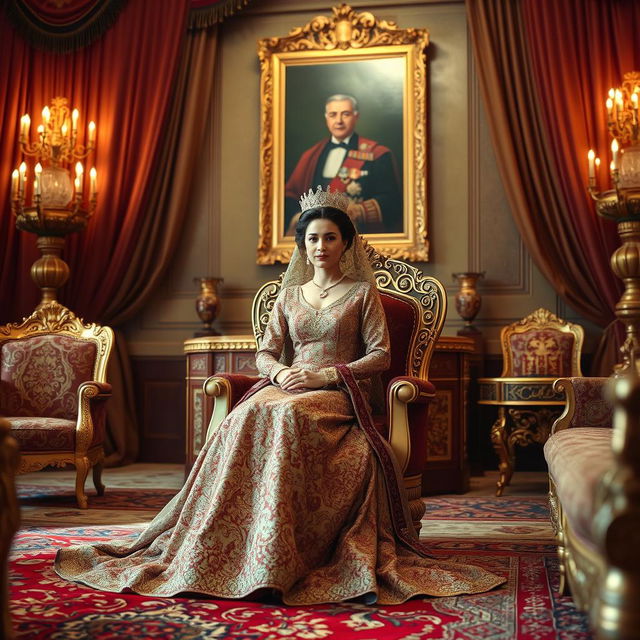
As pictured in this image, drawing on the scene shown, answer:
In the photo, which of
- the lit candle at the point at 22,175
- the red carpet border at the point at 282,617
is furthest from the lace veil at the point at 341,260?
the lit candle at the point at 22,175

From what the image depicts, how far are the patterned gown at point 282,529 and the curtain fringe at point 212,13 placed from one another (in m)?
4.31

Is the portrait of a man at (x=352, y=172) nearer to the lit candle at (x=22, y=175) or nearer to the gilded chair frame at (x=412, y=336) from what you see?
the lit candle at (x=22, y=175)

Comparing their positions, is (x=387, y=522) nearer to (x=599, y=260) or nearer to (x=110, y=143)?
(x=599, y=260)

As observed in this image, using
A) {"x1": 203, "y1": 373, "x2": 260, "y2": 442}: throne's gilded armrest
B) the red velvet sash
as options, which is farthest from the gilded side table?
{"x1": 203, "y1": 373, "x2": 260, "y2": 442}: throne's gilded armrest

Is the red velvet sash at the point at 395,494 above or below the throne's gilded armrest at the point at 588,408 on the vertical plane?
below

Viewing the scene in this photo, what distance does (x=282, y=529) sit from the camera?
281 cm

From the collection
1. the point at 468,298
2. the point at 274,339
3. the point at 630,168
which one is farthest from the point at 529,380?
the point at 274,339

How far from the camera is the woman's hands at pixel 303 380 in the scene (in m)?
3.45

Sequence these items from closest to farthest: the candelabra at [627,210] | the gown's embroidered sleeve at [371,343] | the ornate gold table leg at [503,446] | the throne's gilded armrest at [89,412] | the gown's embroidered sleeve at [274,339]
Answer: the gown's embroidered sleeve at [371,343], the gown's embroidered sleeve at [274,339], the throne's gilded armrest at [89,412], the candelabra at [627,210], the ornate gold table leg at [503,446]

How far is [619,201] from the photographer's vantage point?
539 centimetres

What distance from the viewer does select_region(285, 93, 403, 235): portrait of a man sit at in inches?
260

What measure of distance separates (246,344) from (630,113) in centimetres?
300

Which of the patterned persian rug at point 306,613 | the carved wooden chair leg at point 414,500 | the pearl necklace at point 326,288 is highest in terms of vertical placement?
the pearl necklace at point 326,288

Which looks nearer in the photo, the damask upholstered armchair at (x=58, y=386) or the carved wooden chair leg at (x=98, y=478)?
the damask upholstered armchair at (x=58, y=386)
